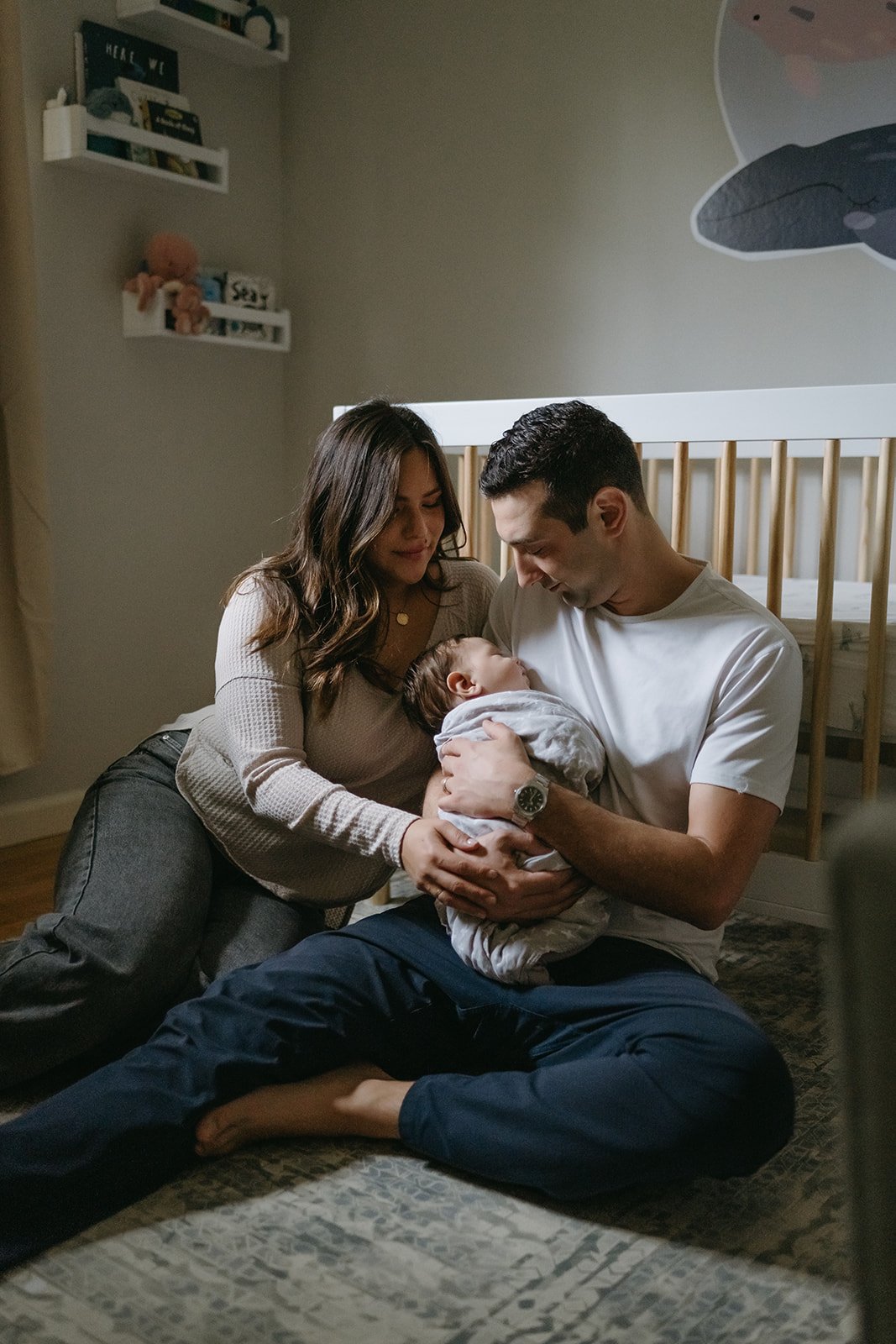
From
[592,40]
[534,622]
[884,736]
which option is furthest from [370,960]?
[592,40]

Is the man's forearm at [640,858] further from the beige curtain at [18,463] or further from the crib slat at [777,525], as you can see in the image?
the beige curtain at [18,463]

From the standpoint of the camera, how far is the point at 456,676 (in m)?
1.59

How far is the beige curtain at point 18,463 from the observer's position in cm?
242

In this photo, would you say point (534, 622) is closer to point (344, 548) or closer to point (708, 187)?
point (344, 548)

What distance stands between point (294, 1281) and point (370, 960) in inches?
15.7

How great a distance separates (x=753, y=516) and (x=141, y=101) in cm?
167

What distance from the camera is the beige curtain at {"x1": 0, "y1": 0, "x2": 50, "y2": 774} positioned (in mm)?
2420

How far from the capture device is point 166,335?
2881 millimetres

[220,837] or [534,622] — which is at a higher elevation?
[534,622]

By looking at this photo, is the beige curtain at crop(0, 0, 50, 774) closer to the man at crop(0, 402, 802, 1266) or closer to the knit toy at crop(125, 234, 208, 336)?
the knit toy at crop(125, 234, 208, 336)

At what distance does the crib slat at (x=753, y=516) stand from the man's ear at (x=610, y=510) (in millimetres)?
1260

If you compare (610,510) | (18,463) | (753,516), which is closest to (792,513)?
(753,516)

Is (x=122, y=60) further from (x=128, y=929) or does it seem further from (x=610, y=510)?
(x=128, y=929)

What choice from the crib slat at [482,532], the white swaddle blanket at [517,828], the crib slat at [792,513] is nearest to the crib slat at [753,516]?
the crib slat at [792,513]
